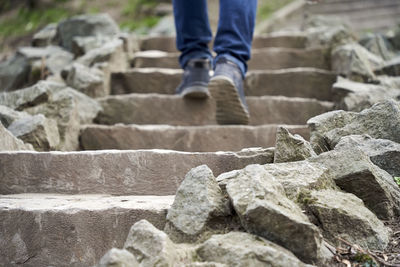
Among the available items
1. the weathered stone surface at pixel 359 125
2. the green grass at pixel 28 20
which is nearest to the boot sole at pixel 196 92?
the weathered stone surface at pixel 359 125

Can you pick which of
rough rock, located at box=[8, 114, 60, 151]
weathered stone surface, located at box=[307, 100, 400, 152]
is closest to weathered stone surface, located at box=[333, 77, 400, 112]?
weathered stone surface, located at box=[307, 100, 400, 152]

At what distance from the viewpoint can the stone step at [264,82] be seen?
3.54 m

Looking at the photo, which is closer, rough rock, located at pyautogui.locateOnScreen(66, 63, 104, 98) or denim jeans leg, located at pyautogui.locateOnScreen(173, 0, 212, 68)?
denim jeans leg, located at pyautogui.locateOnScreen(173, 0, 212, 68)

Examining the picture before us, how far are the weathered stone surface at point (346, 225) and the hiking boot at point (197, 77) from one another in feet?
5.47

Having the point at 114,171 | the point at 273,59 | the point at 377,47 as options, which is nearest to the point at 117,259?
the point at 114,171

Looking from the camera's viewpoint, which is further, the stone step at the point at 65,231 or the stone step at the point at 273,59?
the stone step at the point at 273,59

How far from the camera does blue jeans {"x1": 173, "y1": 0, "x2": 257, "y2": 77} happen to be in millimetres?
2564

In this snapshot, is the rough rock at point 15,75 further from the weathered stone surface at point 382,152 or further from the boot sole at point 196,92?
the weathered stone surface at point 382,152

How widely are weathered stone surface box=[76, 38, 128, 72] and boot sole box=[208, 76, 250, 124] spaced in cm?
138

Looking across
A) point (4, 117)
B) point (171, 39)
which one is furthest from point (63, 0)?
point (4, 117)

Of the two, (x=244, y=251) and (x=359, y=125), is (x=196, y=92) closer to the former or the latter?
(x=359, y=125)

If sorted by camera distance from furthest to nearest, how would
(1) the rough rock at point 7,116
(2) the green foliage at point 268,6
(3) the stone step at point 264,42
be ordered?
1. (2) the green foliage at point 268,6
2. (3) the stone step at point 264,42
3. (1) the rough rock at point 7,116

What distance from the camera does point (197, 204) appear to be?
54.5 inches

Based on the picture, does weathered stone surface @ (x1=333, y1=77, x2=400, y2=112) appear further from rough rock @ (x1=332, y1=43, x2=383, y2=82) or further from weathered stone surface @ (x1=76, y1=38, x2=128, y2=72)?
weathered stone surface @ (x1=76, y1=38, x2=128, y2=72)
